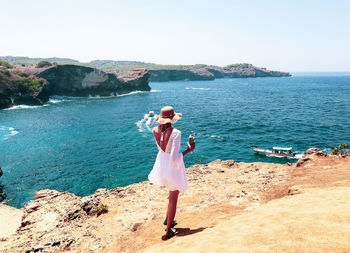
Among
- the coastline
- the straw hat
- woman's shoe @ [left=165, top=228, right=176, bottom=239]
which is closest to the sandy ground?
the coastline

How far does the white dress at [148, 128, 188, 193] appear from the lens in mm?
5801

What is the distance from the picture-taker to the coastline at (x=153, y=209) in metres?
6.95

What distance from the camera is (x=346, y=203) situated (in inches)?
228

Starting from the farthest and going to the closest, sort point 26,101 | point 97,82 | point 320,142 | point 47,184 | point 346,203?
1. point 97,82
2. point 26,101
3. point 320,142
4. point 47,184
5. point 346,203

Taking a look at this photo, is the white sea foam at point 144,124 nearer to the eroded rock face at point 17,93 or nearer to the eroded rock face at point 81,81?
the eroded rock face at point 17,93

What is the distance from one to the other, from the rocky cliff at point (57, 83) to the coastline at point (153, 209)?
227ft

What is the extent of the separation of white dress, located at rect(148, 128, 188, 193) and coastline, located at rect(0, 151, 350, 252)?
1.51 m

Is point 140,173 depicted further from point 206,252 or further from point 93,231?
point 206,252

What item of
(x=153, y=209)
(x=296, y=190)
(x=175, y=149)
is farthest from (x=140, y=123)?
(x=175, y=149)

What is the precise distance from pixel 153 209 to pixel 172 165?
4702mm

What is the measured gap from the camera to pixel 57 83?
86.4m

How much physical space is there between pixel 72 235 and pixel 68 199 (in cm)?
547

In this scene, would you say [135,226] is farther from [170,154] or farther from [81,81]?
[81,81]

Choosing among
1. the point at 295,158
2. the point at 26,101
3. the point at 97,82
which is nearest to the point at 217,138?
the point at 295,158
